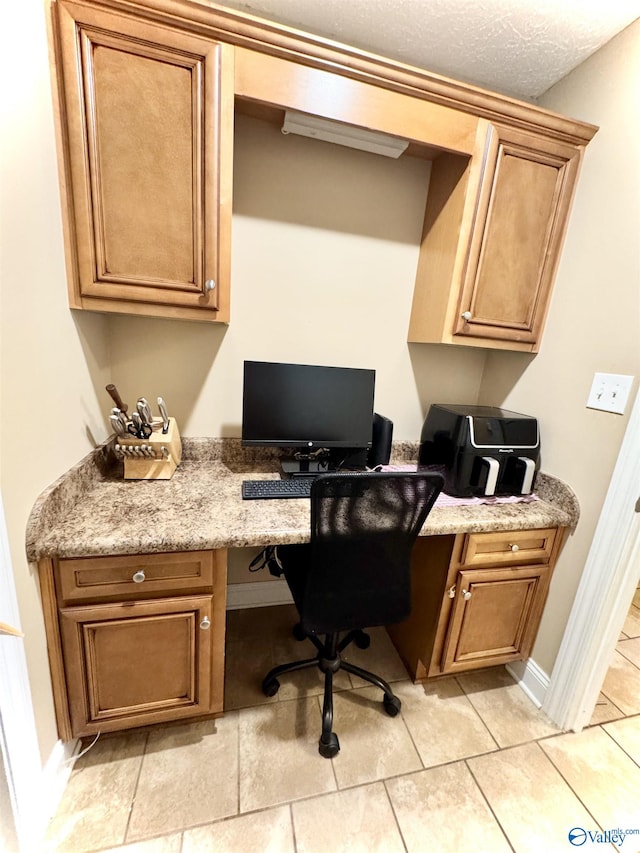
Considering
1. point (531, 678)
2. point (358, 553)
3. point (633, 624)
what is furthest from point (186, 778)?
point (633, 624)

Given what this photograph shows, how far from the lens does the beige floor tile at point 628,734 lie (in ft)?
4.34

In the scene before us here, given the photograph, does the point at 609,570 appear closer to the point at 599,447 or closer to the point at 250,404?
the point at 599,447

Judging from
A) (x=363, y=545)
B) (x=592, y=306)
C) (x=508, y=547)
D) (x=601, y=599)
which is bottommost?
(x=601, y=599)

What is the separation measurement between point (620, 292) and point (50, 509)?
197cm

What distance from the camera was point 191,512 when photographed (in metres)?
1.14

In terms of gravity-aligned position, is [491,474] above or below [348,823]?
above

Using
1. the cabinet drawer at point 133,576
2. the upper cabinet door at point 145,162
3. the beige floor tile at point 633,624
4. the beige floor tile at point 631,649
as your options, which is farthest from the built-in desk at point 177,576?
the beige floor tile at point 633,624

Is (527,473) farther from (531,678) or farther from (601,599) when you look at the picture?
(531,678)

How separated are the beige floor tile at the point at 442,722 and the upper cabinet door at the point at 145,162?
1.75 metres

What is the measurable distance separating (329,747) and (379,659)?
489mm

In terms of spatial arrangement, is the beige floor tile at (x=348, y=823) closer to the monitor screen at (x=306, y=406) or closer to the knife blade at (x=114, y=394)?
the monitor screen at (x=306, y=406)

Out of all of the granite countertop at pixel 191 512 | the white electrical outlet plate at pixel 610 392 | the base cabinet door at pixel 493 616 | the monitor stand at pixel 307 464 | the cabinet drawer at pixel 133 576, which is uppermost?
the white electrical outlet plate at pixel 610 392

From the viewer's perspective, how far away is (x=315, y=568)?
1.06 metres

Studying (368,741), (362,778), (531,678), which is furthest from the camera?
(531,678)
